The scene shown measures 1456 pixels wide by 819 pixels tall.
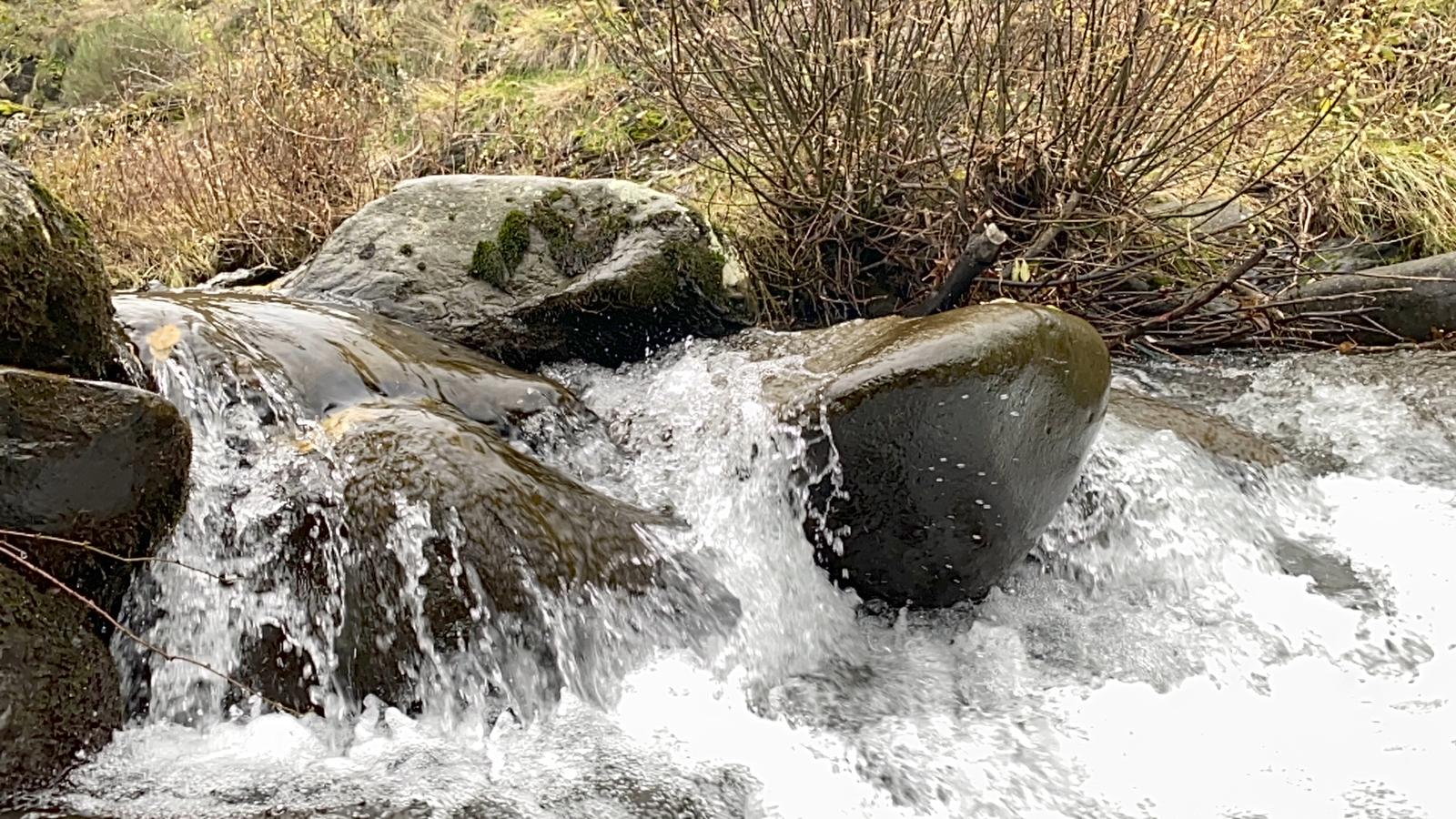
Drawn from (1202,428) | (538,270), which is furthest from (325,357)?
(1202,428)

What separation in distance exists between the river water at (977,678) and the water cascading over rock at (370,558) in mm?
40

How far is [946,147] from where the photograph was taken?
523 cm

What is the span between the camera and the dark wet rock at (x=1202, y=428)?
427cm

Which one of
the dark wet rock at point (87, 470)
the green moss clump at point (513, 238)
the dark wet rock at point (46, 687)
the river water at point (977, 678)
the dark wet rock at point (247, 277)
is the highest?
the dark wet rock at point (87, 470)

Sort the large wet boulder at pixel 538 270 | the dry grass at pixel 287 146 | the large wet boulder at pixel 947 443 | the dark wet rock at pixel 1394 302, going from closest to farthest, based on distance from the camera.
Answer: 1. the large wet boulder at pixel 947 443
2. the large wet boulder at pixel 538 270
3. the dark wet rock at pixel 1394 302
4. the dry grass at pixel 287 146

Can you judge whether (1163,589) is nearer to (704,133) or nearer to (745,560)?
(745,560)

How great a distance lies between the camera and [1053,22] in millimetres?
4555

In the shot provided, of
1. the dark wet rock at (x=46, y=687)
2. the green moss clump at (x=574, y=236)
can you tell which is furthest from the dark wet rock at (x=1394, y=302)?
the dark wet rock at (x=46, y=687)

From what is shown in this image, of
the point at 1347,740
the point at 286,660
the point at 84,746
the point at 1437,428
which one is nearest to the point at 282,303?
the point at 286,660

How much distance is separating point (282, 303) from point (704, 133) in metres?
2.07

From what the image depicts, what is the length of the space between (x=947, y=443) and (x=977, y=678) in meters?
0.66

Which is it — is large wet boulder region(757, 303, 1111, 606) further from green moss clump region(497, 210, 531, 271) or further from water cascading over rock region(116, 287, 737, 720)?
green moss clump region(497, 210, 531, 271)

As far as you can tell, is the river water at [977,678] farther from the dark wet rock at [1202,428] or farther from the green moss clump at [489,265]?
the green moss clump at [489,265]

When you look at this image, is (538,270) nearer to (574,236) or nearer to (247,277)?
(574,236)
